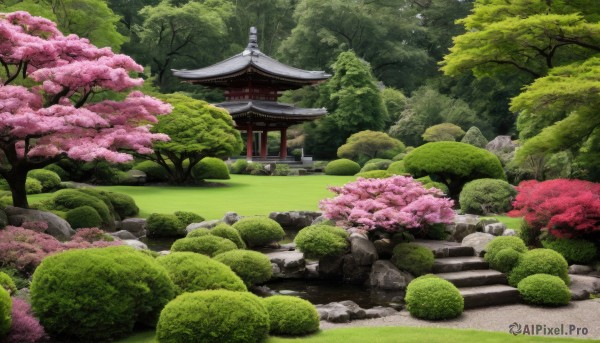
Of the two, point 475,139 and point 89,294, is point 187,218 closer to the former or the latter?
point 89,294

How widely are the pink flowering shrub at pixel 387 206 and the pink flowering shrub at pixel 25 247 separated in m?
4.34

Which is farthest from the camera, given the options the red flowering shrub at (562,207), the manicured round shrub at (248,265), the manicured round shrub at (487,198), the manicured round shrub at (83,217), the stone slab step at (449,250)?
the manicured round shrub at (487,198)

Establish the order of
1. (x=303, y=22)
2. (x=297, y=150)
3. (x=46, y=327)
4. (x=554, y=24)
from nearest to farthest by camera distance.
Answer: (x=46, y=327) → (x=554, y=24) → (x=297, y=150) → (x=303, y=22)

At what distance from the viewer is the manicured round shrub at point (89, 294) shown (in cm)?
554

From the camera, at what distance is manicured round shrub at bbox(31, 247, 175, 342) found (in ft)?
18.2

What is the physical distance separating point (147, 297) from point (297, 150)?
34860mm

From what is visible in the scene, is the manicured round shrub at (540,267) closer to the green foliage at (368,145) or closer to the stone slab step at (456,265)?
the stone slab step at (456,265)

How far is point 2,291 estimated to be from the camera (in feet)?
16.8

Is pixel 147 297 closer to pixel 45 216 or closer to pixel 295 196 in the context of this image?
pixel 45 216

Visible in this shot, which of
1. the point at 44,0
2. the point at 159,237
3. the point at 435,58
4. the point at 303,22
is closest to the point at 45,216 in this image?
the point at 159,237

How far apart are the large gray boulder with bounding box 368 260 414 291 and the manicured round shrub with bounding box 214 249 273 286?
76.8 inches

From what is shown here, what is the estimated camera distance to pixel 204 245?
32.7 ft

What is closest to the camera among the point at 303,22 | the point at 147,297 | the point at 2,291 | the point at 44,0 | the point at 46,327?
the point at 2,291

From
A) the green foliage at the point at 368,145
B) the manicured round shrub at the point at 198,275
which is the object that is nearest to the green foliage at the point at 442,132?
the green foliage at the point at 368,145
